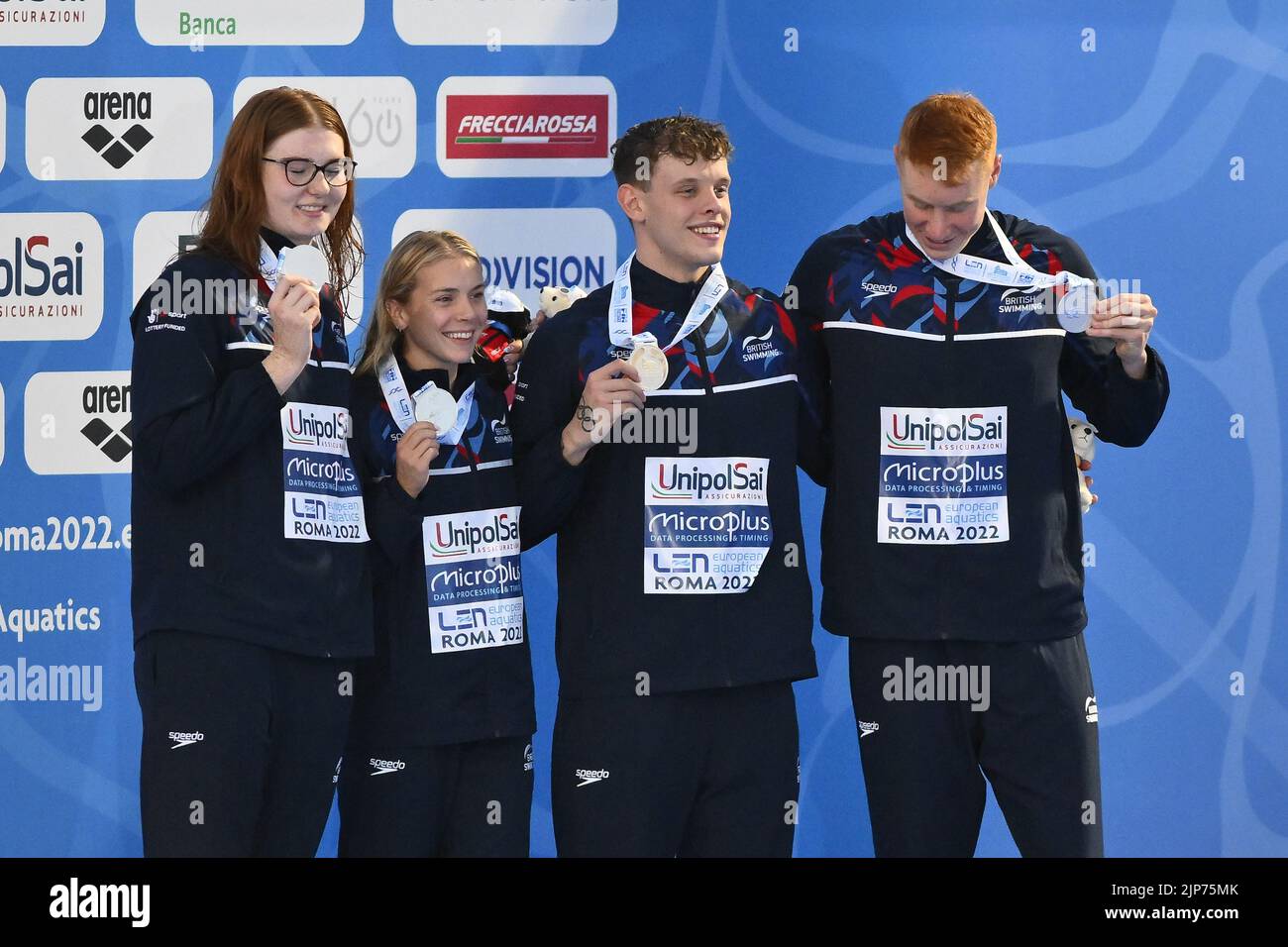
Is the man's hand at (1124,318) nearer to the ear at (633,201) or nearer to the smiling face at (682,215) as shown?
the smiling face at (682,215)

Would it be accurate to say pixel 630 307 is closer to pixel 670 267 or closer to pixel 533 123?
pixel 670 267

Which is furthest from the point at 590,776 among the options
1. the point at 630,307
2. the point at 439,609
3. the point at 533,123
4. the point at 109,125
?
the point at 109,125

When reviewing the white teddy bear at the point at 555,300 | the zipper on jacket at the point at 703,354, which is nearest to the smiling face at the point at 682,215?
the zipper on jacket at the point at 703,354

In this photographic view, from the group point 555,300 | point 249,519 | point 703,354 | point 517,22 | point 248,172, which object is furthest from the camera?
point 517,22

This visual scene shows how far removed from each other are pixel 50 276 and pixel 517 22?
159cm

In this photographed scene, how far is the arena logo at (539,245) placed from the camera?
4625 millimetres

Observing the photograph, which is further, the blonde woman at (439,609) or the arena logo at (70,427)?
the arena logo at (70,427)

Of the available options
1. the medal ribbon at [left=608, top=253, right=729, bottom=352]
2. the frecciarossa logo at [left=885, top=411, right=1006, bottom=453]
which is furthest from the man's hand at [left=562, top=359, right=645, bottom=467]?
the frecciarossa logo at [left=885, top=411, right=1006, bottom=453]

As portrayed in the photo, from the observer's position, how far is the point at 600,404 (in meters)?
3.24

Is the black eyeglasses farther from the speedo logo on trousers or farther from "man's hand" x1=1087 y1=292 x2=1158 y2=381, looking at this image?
"man's hand" x1=1087 y1=292 x2=1158 y2=381

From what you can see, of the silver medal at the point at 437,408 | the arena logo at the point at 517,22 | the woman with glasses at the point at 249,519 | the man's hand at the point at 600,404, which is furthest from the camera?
the arena logo at the point at 517,22

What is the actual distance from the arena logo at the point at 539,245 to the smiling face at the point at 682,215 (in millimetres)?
1124
